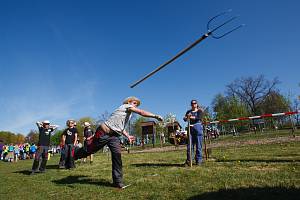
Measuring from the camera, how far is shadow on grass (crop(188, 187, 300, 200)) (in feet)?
13.2

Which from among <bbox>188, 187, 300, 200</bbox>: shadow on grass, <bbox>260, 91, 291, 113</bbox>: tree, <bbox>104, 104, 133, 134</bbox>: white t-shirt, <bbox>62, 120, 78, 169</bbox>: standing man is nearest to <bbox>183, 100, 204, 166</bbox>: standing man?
<bbox>104, 104, 133, 134</bbox>: white t-shirt

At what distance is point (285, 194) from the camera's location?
4.09 m

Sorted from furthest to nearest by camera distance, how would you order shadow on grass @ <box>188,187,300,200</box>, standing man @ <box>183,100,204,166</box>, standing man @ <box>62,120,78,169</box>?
standing man @ <box>62,120,78,169</box> → standing man @ <box>183,100,204,166</box> → shadow on grass @ <box>188,187,300,200</box>

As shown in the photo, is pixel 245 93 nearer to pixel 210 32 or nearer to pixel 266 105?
pixel 266 105

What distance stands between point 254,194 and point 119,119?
3399 millimetres

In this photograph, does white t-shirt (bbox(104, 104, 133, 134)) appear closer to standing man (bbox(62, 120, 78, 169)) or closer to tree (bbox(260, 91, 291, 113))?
standing man (bbox(62, 120, 78, 169))

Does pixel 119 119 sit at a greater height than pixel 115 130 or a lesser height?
greater

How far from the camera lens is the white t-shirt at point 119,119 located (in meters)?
6.38

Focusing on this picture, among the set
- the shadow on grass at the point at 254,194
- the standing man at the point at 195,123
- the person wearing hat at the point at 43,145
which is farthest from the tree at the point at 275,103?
the shadow on grass at the point at 254,194

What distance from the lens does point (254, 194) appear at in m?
4.26

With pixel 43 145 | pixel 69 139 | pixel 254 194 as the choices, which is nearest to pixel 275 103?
pixel 69 139

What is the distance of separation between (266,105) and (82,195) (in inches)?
2543

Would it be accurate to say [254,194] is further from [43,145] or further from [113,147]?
[43,145]

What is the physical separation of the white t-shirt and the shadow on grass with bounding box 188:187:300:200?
2.69m
